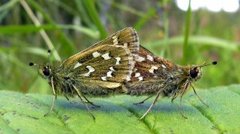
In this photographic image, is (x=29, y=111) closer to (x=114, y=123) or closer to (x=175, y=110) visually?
(x=114, y=123)

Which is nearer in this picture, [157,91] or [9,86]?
[157,91]

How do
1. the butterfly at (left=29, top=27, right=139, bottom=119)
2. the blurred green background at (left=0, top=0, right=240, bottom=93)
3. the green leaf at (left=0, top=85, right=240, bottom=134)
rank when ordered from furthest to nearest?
the blurred green background at (left=0, top=0, right=240, bottom=93) → the butterfly at (left=29, top=27, right=139, bottom=119) → the green leaf at (left=0, top=85, right=240, bottom=134)

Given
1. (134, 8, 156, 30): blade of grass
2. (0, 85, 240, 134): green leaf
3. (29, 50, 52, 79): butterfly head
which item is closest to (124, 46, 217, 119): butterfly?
(0, 85, 240, 134): green leaf

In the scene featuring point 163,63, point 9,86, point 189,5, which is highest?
point 189,5

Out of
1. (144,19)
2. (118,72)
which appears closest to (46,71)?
(118,72)

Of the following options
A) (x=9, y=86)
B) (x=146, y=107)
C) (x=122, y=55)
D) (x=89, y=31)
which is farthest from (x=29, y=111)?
(x=9, y=86)

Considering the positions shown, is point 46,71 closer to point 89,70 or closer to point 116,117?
point 89,70

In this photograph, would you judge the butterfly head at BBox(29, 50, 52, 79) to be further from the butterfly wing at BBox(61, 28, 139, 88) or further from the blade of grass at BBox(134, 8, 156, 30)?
the blade of grass at BBox(134, 8, 156, 30)
